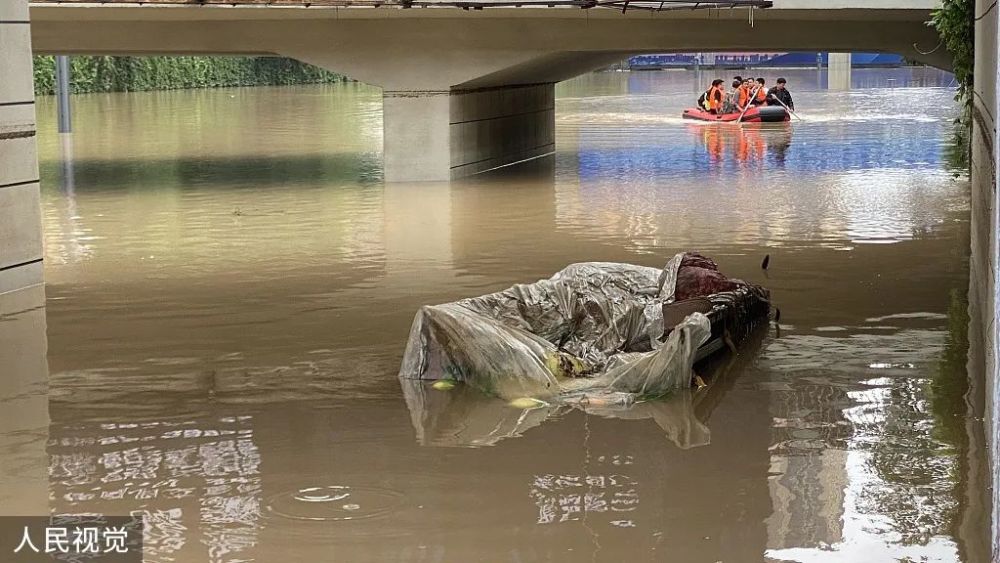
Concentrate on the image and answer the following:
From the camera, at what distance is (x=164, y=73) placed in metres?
52.1

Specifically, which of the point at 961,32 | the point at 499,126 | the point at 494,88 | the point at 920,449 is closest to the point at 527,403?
the point at 920,449

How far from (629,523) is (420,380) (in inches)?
106

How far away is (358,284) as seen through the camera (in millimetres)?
11539

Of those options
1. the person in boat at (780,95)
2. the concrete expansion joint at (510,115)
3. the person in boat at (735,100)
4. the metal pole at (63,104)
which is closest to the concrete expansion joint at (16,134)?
the concrete expansion joint at (510,115)

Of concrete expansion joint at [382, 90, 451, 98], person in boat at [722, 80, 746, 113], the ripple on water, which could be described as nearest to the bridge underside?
concrete expansion joint at [382, 90, 451, 98]

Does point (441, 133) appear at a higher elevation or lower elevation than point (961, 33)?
lower

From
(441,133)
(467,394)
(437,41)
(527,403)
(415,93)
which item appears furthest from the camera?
(441,133)

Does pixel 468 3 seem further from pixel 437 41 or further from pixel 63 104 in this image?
pixel 63 104

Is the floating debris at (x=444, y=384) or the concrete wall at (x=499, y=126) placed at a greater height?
the concrete wall at (x=499, y=126)

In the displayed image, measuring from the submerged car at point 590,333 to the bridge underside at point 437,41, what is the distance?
993 centimetres

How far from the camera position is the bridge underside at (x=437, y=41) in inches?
760

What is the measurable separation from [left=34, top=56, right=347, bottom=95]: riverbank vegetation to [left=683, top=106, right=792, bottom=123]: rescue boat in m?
21.0

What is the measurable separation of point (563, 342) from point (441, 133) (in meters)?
11.5

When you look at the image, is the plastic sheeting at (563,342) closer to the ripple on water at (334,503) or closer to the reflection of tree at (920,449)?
the reflection of tree at (920,449)
